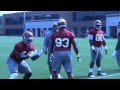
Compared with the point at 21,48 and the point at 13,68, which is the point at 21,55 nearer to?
the point at 21,48

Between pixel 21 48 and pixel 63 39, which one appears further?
pixel 21 48

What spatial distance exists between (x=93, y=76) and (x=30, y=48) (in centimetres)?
218

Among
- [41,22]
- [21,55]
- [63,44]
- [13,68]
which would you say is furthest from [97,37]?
[41,22]

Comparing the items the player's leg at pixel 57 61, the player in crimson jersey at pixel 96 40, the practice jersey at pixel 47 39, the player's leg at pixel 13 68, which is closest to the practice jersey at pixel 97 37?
the player in crimson jersey at pixel 96 40

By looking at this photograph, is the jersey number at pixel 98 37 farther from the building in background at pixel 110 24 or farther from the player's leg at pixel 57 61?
the building in background at pixel 110 24

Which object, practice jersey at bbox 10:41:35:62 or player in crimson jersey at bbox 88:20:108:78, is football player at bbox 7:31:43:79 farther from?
player in crimson jersey at bbox 88:20:108:78
